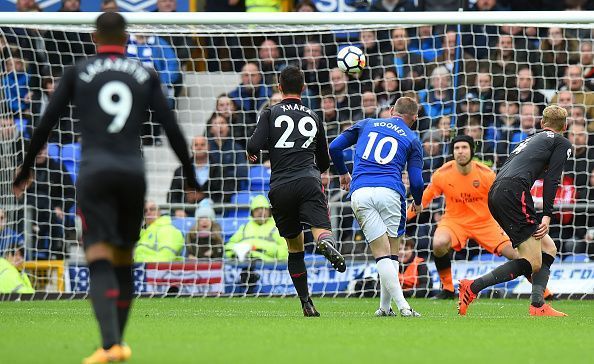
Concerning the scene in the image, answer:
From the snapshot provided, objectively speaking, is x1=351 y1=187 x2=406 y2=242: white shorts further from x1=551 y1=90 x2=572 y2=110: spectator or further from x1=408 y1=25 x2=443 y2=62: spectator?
x1=408 y1=25 x2=443 y2=62: spectator

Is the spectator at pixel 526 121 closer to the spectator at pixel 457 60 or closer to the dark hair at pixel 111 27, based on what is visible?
the spectator at pixel 457 60

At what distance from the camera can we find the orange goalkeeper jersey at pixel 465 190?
13000 millimetres

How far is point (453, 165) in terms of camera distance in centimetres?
1306

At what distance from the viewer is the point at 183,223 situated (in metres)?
14.6

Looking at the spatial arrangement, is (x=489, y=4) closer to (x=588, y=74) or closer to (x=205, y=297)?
(x=588, y=74)

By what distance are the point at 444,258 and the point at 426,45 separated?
3814mm

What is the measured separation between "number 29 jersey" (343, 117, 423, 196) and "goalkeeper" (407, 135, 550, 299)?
2897mm

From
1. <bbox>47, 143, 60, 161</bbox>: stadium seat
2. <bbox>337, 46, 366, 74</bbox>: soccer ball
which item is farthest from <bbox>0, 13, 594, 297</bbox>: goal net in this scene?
<bbox>337, 46, 366, 74</bbox>: soccer ball

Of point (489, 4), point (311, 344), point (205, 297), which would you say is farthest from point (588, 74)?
point (311, 344)

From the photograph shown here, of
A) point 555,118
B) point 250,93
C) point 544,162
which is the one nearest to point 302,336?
point 544,162

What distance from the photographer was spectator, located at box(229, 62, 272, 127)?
15.1m

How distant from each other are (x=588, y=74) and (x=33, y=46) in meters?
7.42

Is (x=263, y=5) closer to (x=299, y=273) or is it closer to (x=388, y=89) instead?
(x=388, y=89)

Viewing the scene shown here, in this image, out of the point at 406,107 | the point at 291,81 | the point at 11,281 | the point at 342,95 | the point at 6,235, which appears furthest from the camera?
A: the point at 342,95
